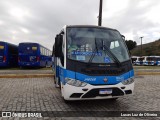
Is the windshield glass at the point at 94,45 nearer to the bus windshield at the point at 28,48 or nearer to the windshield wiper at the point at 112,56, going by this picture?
the windshield wiper at the point at 112,56

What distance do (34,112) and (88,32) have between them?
116 inches

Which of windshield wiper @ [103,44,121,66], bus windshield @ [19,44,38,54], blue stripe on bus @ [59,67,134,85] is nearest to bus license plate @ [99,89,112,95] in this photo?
blue stripe on bus @ [59,67,134,85]

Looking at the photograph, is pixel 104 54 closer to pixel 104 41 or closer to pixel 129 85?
pixel 104 41

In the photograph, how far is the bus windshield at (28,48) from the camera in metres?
24.0

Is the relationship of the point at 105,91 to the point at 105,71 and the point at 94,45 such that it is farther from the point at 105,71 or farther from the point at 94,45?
the point at 94,45

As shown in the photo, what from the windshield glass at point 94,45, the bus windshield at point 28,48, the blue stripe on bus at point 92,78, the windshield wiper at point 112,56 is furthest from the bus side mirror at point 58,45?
the bus windshield at point 28,48

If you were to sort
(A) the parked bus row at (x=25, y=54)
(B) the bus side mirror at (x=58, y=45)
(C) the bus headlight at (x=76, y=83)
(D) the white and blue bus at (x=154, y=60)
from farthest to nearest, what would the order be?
(D) the white and blue bus at (x=154, y=60), (A) the parked bus row at (x=25, y=54), (B) the bus side mirror at (x=58, y=45), (C) the bus headlight at (x=76, y=83)

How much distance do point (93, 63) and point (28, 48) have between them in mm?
18915

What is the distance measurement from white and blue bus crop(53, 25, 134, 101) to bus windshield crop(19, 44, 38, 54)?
17.6 metres

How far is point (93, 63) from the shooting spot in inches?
244

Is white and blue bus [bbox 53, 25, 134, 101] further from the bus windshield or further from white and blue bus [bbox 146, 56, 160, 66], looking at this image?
white and blue bus [bbox 146, 56, 160, 66]

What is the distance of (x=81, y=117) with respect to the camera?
562 cm

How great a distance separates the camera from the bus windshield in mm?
23969

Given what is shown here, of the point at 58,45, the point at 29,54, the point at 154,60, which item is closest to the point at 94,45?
the point at 58,45
